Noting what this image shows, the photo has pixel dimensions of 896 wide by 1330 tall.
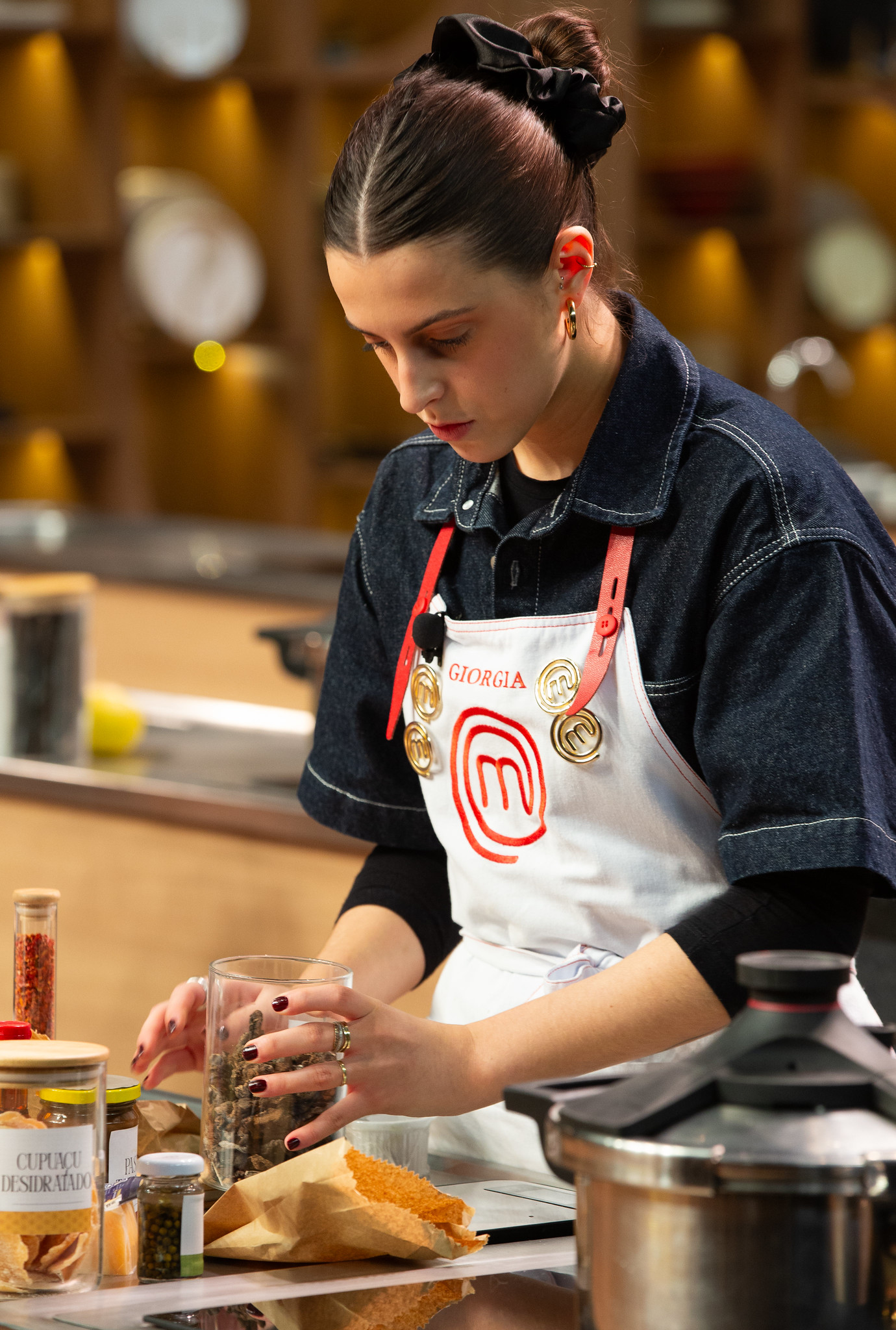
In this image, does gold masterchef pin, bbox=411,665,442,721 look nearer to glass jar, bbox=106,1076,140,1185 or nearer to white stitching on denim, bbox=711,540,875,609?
white stitching on denim, bbox=711,540,875,609

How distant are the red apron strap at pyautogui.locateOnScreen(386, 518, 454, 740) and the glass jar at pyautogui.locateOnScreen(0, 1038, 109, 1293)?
0.53 metres

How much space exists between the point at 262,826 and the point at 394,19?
3328 mm

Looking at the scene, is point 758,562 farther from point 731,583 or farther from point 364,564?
point 364,564

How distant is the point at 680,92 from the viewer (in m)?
4.87

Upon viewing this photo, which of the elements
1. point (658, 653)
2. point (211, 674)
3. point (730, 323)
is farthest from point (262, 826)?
point (730, 323)

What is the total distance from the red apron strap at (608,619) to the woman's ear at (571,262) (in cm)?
16

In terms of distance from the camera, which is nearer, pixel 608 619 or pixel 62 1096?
pixel 62 1096

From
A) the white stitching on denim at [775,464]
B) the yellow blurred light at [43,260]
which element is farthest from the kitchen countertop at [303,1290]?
the yellow blurred light at [43,260]

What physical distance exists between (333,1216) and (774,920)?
0.35m

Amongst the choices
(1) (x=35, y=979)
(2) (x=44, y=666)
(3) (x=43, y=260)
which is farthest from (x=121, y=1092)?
(3) (x=43, y=260)

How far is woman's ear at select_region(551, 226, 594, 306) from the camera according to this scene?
4.10 feet

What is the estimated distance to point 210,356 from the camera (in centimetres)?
536

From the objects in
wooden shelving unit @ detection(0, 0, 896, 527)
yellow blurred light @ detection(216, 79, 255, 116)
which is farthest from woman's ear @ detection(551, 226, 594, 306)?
yellow blurred light @ detection(216, 79, 255, 116)

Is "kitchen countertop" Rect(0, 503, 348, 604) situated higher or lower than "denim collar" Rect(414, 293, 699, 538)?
higher
